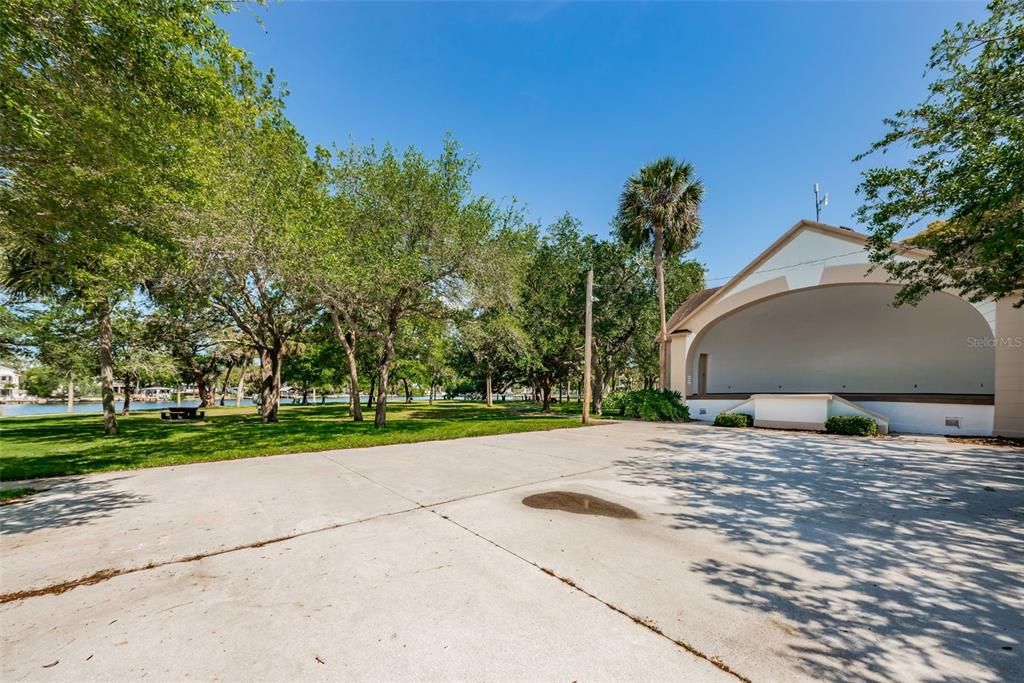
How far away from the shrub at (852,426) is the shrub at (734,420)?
105 inches

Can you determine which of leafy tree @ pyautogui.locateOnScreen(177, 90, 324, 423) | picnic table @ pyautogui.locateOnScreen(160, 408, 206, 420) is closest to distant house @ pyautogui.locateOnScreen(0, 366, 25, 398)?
picnic table @ pyautogui.locateOnScreen(160, 408, 206, 420)

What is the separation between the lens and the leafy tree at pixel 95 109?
457 centimetres

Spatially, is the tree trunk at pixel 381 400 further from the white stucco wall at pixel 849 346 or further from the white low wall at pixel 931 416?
the white low wall at pixel 931 416

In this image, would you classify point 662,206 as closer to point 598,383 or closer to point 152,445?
point 598,383

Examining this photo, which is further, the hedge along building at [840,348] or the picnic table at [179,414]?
the picnic table at [179,414]

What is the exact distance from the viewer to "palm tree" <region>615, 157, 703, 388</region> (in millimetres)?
19297

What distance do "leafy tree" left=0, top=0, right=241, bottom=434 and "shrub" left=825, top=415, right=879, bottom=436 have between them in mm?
19037

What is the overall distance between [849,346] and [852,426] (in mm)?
Answer: 9923

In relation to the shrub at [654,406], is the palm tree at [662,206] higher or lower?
higher

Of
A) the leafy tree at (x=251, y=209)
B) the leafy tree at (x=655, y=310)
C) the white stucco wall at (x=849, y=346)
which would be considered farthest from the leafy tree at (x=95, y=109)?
the leafy tree at (x=655, y=310)

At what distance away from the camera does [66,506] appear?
17.8ft

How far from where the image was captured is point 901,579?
134 inches

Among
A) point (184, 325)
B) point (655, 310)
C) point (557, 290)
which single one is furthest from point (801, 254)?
point (184, 325)

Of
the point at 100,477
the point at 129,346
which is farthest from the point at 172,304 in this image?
the point at 100,477
